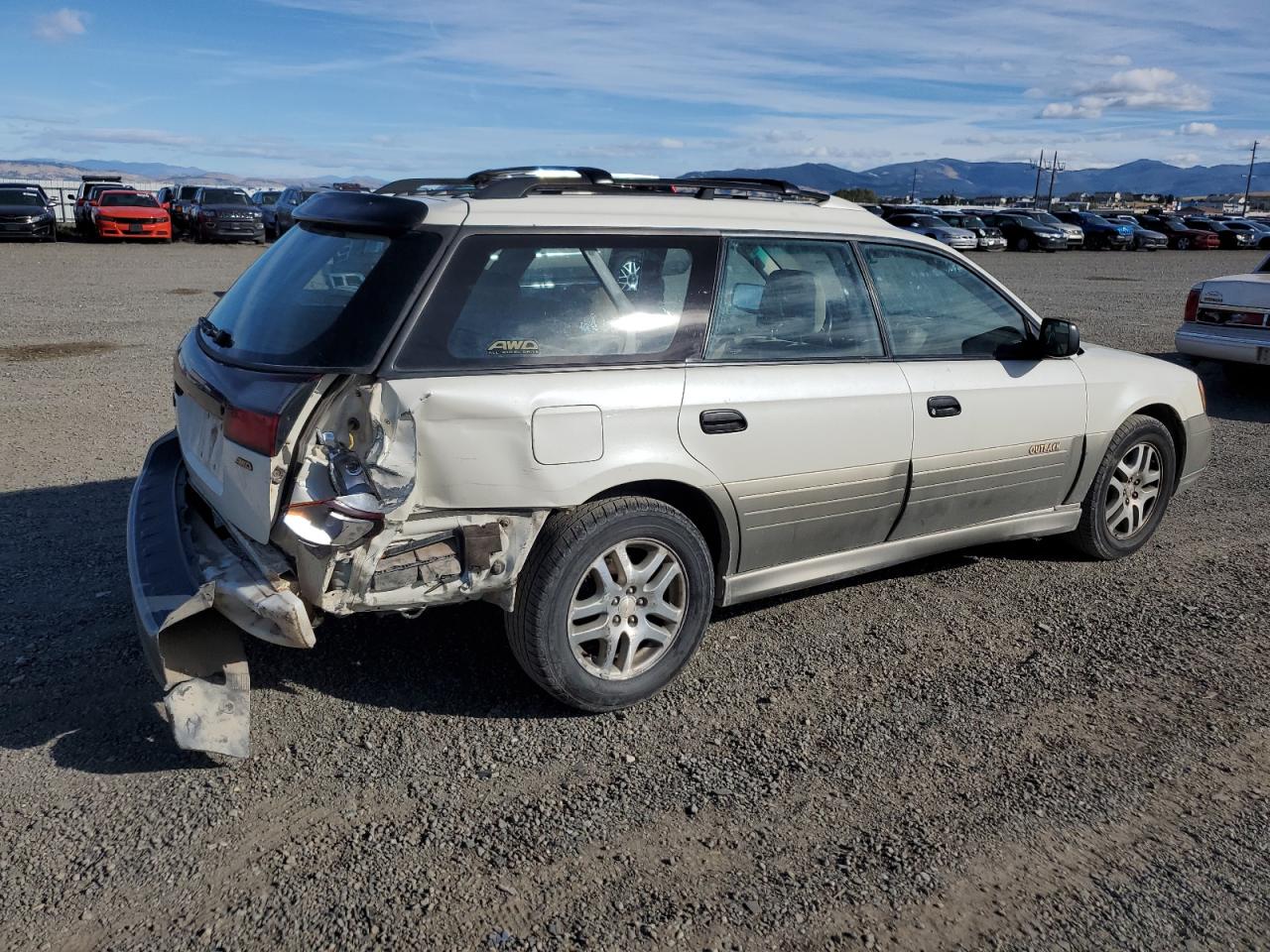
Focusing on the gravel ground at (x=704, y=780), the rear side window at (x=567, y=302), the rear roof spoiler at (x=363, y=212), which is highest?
the rear roof spoiler at (x=363, y=212)

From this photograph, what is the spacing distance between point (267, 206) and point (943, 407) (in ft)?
115

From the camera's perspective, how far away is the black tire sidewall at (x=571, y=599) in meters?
3.69

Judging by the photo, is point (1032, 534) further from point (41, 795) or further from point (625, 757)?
point (41, 795)

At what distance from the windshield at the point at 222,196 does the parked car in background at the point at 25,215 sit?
15.0ft

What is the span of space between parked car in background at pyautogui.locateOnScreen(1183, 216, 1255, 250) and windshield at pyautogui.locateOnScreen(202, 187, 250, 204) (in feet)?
126

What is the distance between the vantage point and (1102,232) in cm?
4219

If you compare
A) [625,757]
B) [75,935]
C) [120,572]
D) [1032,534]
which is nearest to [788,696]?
[625,757]

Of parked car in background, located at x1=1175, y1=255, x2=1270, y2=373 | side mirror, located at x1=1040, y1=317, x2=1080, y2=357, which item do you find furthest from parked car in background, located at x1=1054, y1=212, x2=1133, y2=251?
side mirror, located at x1=1040, y1=317, x2=1080, y2=357

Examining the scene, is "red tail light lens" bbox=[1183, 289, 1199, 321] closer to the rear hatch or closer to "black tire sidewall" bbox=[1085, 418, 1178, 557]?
"black tire sidewall" bbox=[1085, 418, 1178, 557]

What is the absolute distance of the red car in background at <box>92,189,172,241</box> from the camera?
29.3 m

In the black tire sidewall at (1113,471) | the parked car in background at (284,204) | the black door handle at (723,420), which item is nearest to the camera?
the black door handle at (723,420)

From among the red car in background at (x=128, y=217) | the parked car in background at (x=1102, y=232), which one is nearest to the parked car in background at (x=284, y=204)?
the red car in background at (x=128, y=217)

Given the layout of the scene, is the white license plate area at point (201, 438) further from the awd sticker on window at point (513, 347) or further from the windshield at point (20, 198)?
the windshield at point (20, 198)

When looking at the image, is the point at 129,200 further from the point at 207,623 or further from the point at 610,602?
the point at 610,602
